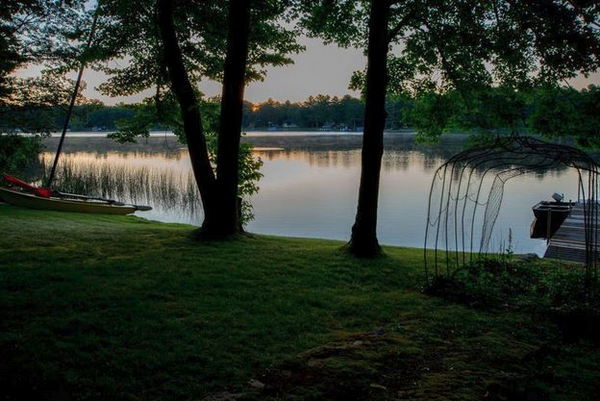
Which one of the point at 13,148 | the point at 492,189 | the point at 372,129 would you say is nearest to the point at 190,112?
the point at 13,148

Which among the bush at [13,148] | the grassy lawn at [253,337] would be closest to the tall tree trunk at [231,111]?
the grassy lawn at [253,337]

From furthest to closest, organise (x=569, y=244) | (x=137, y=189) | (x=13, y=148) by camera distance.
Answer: (x=137, y=189)
(x=569, y=244)
(x=13, y=148)

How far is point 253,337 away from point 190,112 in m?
7.88

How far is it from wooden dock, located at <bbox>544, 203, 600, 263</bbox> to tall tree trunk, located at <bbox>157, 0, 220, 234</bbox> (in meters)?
10.1

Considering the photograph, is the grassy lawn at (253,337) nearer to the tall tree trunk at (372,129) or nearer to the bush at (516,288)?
the bush at (516,288)

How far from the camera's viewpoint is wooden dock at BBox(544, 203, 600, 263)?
45.4 feet

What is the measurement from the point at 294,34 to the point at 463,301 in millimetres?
9137

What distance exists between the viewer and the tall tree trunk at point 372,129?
996 centimetres

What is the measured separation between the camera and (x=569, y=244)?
47.9 ft

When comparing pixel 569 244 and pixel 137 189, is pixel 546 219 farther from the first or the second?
pixel 137 189

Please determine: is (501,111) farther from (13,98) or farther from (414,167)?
(414,167)

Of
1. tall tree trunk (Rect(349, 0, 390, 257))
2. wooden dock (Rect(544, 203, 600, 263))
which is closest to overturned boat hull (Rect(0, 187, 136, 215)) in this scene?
tall tree trunk (Rect(349, 0, 390, 257))

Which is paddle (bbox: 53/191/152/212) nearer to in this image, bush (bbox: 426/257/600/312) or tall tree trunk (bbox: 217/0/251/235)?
tall tree trunk (bbox: 217/0/251/235)

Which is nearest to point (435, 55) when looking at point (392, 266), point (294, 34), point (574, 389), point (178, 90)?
point (294, 34)
